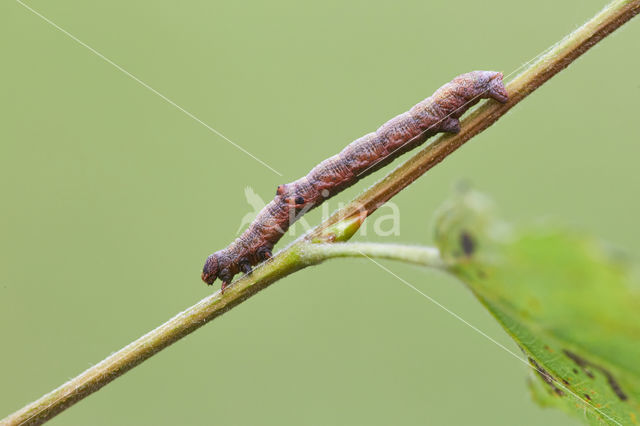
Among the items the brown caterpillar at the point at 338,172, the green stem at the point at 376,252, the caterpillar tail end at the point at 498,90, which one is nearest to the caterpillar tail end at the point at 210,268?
the brown caterpillar at the point at 338,172

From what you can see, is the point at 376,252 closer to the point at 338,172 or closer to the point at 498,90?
the point at 498,90

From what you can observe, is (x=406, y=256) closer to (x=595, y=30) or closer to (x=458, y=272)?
(x=458, y=272)

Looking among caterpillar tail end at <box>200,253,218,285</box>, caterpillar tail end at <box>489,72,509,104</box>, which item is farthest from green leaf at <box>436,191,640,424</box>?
caterpillar tail end at <box>200,253,218,285</box>

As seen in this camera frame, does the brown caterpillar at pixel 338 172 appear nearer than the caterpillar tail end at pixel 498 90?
No

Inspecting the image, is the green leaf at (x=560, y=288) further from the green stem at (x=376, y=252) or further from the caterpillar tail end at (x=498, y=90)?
the caterpillar tail end at (x=498, y=90)

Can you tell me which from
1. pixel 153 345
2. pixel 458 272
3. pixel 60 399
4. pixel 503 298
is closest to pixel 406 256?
pixel 458 272

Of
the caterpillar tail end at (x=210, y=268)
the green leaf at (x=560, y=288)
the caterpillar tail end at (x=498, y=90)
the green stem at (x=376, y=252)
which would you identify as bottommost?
the green leaf at (x=560, y=288)

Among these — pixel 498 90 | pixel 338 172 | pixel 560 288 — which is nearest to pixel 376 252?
pixel 560 288
